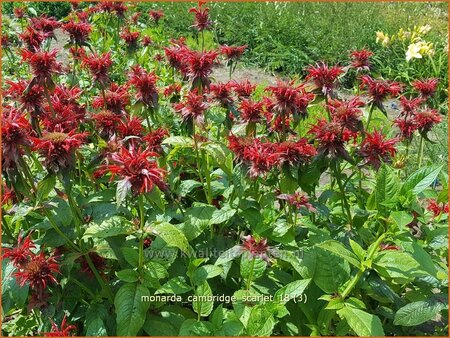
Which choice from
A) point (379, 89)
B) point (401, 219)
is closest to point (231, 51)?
point (379, 89)

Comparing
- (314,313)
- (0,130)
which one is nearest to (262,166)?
(314,313)

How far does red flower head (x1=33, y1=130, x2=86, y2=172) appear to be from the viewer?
1.39 metres

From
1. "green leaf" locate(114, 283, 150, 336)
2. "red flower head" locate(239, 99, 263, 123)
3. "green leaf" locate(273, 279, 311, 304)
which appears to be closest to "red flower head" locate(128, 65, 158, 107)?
"red flower head" locate(239, 99, 263, 123)

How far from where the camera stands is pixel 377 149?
1.74 m

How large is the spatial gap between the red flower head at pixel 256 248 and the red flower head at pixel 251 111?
0.46m

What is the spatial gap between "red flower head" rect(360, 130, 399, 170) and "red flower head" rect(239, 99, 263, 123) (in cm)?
37

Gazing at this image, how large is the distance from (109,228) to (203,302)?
358 mm

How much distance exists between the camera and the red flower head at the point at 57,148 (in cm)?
139

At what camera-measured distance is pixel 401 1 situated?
20.7 feet

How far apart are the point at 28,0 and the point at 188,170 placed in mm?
4474

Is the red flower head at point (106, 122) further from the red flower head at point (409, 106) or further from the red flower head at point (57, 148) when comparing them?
the red flower head at point (409, 106)

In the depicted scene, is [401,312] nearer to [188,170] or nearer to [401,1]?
[188,170]

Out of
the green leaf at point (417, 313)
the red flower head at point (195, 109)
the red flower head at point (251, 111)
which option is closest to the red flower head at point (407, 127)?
the red flower head at point (251, 111)

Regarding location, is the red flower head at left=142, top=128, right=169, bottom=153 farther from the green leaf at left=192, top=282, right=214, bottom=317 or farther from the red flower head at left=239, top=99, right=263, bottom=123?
the green leaf at left=192, top=282, right=214, bottom=317
